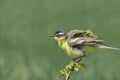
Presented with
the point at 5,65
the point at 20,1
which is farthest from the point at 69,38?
the point at 20,1

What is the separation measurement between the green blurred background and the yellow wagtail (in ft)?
6.54

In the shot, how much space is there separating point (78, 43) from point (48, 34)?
510 cm

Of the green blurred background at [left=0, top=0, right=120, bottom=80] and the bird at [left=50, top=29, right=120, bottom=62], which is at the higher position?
the bird at [left=50, top=29, right=120, bottom=62]

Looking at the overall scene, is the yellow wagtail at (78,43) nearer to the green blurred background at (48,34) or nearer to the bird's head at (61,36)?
the bird's head at (61,36)

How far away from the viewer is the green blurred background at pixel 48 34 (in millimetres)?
8844

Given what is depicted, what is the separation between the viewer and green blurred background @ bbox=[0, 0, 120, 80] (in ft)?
29.0

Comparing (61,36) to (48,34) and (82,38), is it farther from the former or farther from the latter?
(48,34)

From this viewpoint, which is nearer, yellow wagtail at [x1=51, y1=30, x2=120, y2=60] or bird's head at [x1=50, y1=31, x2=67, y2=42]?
yellow wagtail at [x1=51, y1=30, x2=120, y2=60]

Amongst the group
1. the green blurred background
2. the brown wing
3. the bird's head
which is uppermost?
the brown wing

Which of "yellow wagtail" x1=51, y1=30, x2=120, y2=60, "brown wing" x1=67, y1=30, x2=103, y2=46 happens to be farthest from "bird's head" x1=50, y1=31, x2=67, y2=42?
"brown wing" x1=67, y1=30, x2=103, y2=46

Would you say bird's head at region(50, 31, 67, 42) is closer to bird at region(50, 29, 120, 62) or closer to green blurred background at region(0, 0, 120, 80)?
bird at region(50, 29, 120, 62)

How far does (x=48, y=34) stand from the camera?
36.6 feet

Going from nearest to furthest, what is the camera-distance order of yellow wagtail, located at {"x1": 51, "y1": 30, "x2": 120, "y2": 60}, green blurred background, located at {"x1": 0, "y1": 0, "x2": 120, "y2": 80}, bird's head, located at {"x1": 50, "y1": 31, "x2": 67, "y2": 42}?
yellow wagtail, located at {"x1": 51, "y1": 30, "x2": 120, "y2": 60}, bird's head, located at {"x1": 50, "y1": 31, "x2": 67, "y2": 42}, green blurred background, located at {"x1": 0, "y1": 0, "x2": 120, "y2": 80}

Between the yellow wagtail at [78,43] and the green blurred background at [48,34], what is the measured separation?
199cm
